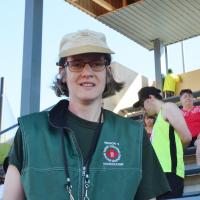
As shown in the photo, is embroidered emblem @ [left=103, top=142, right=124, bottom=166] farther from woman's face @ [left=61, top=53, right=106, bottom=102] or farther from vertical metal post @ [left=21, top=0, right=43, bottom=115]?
vertical metal post @ [left=21, top=0, right=43, bottom=115]

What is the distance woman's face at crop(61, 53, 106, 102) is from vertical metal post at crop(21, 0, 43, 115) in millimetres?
3566

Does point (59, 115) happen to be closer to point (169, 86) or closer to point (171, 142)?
point (171, 142)

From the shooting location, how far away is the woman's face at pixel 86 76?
4.87 ft

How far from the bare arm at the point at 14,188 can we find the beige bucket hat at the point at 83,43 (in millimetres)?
389

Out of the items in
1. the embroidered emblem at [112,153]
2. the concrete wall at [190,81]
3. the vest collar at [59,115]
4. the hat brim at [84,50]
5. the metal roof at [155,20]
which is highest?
the metal roof at [155,20]

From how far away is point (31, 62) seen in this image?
17.0 ft

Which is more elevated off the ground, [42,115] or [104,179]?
[42,115]

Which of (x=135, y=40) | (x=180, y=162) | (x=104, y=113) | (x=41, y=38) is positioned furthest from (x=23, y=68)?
(x=135, y=40)

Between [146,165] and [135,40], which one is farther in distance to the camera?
[135,40]

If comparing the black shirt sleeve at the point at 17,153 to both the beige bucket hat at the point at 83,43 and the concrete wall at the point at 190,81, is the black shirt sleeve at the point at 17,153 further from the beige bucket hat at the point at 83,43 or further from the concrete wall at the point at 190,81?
the concrete wall at the point at 190,81

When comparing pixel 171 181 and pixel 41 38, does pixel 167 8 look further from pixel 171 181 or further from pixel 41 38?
pixel 171 181

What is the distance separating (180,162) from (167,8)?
526 centimetres

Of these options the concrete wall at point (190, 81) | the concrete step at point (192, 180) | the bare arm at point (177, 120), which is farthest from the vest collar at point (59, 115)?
the concrete wall at point (190, 81)

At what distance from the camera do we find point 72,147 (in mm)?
1410
